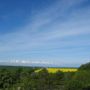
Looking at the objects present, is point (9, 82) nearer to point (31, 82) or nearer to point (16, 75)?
point (16, 75)

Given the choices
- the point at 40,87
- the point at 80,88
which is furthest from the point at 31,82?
the point at 80,88

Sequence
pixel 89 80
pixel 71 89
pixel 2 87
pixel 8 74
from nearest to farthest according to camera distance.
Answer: pixel 71 89 < pixel 89 80 < pixel 2 87 < pixel 8 74

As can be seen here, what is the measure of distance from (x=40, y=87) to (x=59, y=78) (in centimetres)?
1435

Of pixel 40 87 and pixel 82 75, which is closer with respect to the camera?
pixel 40 87

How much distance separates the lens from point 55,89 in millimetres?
53562

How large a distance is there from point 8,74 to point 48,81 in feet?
101

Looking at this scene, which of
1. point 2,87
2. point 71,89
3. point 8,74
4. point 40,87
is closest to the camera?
point 71,89

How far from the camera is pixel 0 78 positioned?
7875 centimetres

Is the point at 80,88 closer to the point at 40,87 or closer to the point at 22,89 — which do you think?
the point at 40,87

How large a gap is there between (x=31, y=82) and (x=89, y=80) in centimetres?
1706

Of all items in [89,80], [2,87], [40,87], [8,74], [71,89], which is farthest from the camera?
[8,74]

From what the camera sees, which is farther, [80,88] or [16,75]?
[16,75]

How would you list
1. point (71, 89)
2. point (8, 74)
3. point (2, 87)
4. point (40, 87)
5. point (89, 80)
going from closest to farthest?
point (71, 89)
point (40, 87)
point (89, 80)
point (2, 87)
point (8, 74)

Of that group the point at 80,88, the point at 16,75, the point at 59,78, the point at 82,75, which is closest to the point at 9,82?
the point at 16,75
